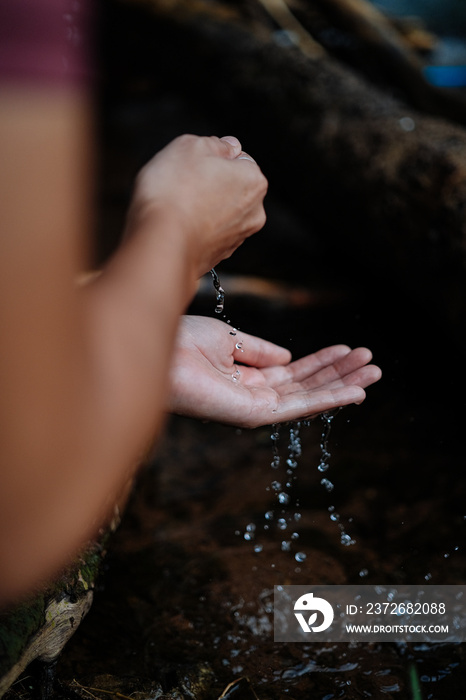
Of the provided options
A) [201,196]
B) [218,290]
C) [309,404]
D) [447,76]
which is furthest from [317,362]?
[447,76]

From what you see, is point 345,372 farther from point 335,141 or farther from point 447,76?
point 447,76

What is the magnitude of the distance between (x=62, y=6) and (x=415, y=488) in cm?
259

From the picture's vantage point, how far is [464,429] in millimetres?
3057

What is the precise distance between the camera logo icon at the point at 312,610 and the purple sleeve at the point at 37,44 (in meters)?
2.04

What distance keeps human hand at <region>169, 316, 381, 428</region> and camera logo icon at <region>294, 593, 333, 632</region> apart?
2.92 feet

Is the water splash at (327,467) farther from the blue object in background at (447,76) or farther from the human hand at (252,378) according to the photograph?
the blue object in background at (447,76)

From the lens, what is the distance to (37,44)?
2.34ft

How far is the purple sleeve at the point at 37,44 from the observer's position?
2.30ft

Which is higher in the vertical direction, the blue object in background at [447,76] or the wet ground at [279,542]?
the blue object in background at [447,76]

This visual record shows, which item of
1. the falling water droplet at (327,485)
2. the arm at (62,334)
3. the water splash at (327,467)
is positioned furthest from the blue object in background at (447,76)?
the arm at (62,334)


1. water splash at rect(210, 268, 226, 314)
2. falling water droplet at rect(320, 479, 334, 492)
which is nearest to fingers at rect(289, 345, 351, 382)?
water splash at rect(210, 268, 226, 314)

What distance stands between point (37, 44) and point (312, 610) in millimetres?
2114

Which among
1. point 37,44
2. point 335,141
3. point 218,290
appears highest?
point 37,44

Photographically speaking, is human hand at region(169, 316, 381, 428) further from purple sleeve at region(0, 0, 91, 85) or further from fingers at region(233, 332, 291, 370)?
purple sleeve at region(0, 0, 91, 85)
